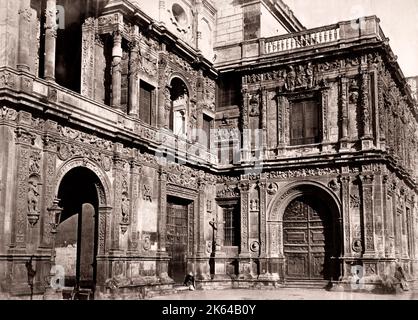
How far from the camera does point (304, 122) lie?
22.7m

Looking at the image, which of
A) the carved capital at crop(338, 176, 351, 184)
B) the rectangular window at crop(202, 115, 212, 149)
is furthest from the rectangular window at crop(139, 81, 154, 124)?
the carved capital at crop(338, 176, 351, 184)

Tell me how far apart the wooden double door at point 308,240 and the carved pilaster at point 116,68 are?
28.4 feet

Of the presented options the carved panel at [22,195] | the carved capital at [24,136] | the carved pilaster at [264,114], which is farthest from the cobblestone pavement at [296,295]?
the carved capital at [24,136]

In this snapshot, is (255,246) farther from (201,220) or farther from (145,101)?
(145,101)

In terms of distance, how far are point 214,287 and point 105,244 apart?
6.71 m

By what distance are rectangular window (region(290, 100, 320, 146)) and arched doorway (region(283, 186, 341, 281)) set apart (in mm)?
2026

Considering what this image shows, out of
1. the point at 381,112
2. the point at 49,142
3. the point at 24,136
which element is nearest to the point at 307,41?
the point at 381,112

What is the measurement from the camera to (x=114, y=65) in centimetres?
1797

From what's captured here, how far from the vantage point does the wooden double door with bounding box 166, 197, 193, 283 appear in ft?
67.0

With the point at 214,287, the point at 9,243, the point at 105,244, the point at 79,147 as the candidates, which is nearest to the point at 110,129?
the point at 79,147

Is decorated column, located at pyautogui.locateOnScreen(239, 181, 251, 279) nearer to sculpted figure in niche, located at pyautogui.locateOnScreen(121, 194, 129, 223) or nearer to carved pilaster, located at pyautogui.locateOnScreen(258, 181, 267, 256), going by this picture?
carved pilaster, located at pyautogui.locateOnScreen(258, 181, 267, 256)

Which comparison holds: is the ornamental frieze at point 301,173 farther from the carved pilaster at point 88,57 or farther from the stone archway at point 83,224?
the carved pilaster at point 88,57

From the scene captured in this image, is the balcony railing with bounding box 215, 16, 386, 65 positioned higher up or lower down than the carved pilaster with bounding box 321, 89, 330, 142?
higher up

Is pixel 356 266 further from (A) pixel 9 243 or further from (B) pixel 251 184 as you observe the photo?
(A) pixel 9 243
